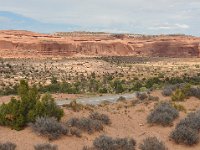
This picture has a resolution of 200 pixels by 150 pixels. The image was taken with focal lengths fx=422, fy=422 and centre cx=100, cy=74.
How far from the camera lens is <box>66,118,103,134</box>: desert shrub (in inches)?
669

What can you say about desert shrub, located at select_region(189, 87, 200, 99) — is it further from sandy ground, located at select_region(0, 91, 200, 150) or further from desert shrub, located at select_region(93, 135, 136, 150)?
desert shrub, located at select_region(93, 135, 136, 150)

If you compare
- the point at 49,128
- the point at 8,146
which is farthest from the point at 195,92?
the point at 8,146

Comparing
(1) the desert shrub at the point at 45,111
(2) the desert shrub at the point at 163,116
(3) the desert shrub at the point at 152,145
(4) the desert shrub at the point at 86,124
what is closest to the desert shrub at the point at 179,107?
(2) the desert shrub at the point at 163,116

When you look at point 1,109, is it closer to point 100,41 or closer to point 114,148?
point 114,148

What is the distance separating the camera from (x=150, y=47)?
12800cm

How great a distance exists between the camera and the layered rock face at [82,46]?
100500 millimetres

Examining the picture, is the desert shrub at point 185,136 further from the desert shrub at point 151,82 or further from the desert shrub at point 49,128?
the desert shrub at point 151,82

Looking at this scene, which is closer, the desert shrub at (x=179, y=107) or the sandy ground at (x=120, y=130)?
the sandy ground at (x=120, y=130)

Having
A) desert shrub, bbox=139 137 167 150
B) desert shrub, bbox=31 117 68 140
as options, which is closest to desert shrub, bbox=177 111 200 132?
desert shrub, bbox=139 137 167 150

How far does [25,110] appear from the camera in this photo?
1719 cm

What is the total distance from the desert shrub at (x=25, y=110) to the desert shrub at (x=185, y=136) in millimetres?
4938

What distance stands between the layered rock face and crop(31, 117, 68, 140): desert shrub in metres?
79.7

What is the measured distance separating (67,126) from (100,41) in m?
106

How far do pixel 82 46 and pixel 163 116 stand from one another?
314ft
